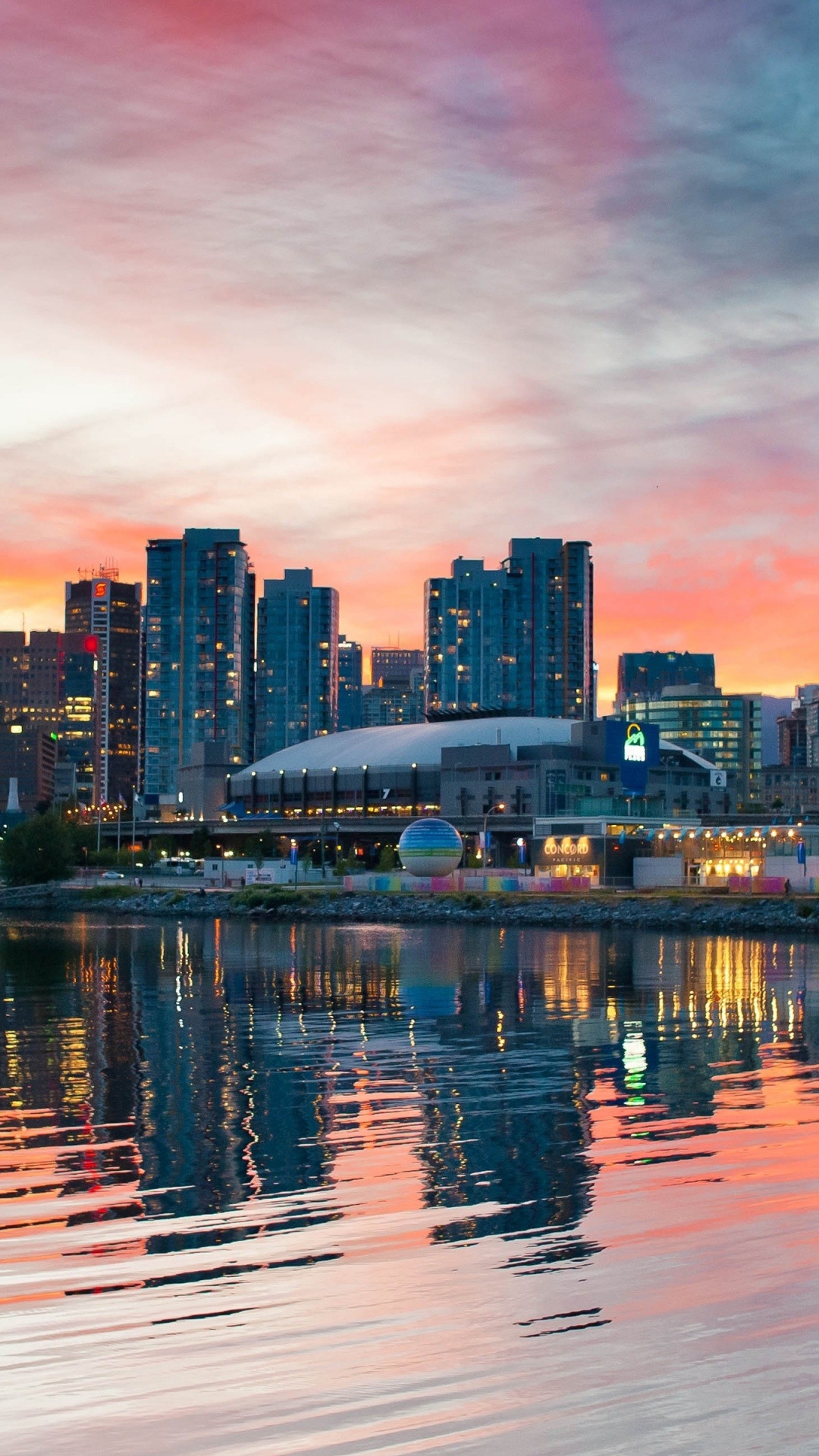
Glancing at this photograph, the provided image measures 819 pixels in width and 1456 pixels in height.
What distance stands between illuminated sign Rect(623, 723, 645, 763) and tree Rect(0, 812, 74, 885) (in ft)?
193

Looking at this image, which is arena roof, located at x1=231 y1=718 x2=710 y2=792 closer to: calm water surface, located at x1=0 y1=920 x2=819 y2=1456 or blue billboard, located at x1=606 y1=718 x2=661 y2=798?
blue billboard, located at x1=606 y1=718 x2=661 y2=798

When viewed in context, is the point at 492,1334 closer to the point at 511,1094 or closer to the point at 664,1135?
the point at 664,1135

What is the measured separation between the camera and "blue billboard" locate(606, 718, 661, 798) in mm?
149375

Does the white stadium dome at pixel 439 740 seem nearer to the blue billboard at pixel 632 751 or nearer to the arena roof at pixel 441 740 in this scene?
the arena roof at pixel 441 740

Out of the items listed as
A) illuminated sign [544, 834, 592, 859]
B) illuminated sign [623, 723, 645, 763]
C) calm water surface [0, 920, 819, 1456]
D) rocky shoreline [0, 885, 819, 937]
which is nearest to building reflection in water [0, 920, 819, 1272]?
calm water surface [0, 920, 819, 1456]

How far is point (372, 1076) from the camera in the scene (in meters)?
28.9

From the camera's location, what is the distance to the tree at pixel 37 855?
149625 millimetres

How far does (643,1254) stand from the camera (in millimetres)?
15180

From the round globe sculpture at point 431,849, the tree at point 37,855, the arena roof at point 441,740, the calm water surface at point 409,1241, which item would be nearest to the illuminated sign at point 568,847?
the round globe sculpture at point 431,849

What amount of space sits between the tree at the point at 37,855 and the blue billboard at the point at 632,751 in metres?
57.6

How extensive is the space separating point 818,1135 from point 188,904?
325 feet

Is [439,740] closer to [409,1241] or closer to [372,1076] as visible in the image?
[372,1076]

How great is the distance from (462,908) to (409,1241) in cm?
8691

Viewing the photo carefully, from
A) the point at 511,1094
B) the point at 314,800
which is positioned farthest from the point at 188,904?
the point at 511,1094
